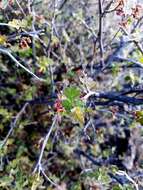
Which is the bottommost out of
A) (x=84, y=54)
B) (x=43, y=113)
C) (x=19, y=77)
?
(x=43, y=113)

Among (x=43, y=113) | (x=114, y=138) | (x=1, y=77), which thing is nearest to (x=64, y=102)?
(x=43, y=113)

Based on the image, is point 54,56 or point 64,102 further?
point 54,56

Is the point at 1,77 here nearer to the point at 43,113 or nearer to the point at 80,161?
the point at 43,113

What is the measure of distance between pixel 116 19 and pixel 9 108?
0.68 metres

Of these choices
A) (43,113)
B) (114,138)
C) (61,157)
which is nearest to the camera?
(43,113)

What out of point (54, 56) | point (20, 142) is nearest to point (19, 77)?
point (54, 56)

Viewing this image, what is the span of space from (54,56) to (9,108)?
33cm

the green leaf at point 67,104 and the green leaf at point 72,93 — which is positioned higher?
the green leaf at point 72,93

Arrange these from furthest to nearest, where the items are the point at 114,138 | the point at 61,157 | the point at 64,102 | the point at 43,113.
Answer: the point at 114,138 < the point at 61,157 < the point at 43,113 < the point at 64,102

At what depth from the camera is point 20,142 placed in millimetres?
1767

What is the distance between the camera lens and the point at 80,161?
1836mm

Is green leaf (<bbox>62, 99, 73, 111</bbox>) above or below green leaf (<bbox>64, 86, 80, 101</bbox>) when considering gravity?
below

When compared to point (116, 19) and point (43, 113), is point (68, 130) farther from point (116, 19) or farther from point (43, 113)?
point (116, 19)

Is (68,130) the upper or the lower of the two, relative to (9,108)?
lower
